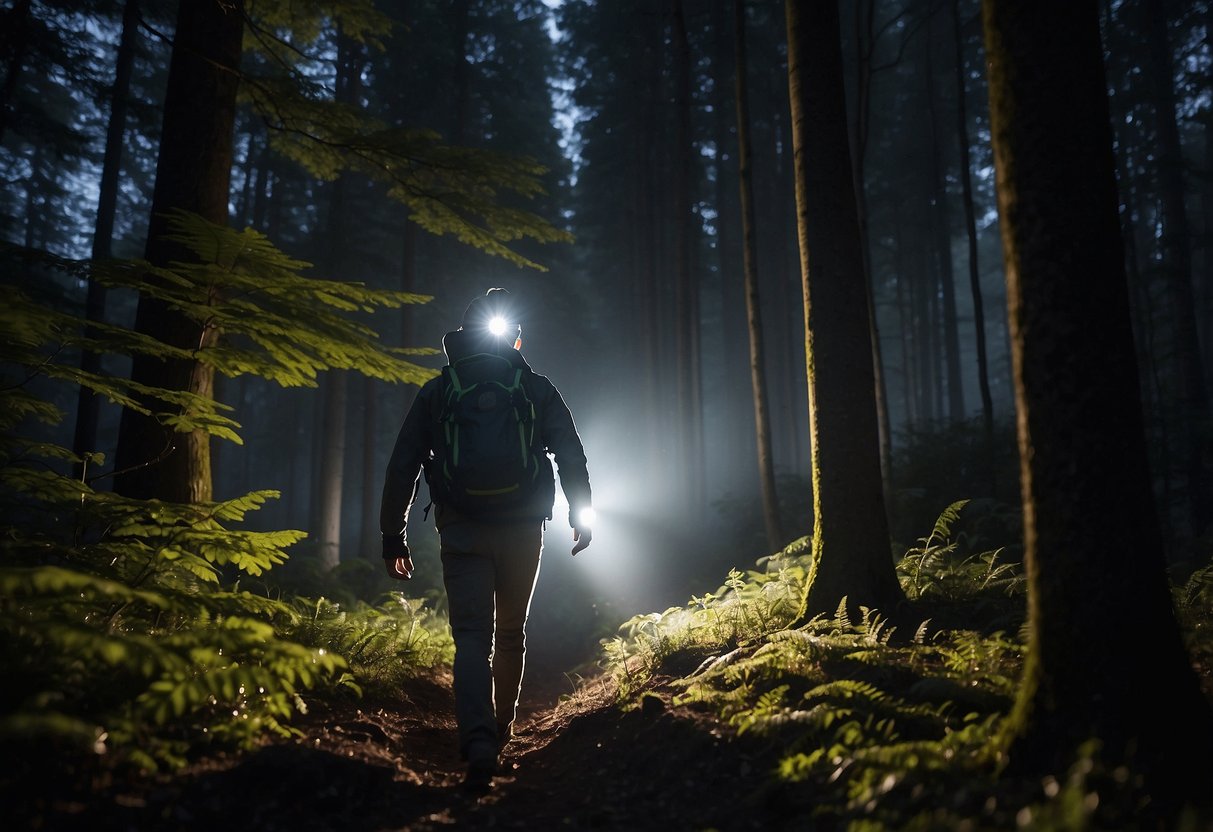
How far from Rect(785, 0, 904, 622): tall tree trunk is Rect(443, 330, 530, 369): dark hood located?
2.50 meters

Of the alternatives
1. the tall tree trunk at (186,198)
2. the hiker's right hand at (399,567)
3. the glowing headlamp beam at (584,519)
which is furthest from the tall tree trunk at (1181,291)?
the tall tree trunk at (186,198)

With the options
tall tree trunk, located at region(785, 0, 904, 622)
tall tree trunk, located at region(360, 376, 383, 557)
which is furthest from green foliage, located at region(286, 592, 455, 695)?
tall tree trunk, located at region(360, 376, 383, 557)

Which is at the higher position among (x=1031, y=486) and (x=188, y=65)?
(x=188, y=65)

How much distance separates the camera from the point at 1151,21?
51.3 feet

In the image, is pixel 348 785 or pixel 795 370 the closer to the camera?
pixel 348 785

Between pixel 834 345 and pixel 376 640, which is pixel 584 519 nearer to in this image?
pixel 834 345

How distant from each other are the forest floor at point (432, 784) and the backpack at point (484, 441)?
1.57 meters

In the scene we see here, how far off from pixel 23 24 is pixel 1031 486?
13680 mm

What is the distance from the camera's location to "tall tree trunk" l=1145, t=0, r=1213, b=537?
11.8 meters

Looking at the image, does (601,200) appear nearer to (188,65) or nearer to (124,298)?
(188,65)

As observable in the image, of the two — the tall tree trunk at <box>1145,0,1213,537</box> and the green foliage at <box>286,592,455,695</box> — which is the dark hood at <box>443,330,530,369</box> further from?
the tall tree trunk at <box>1145,0,1213,537</box>

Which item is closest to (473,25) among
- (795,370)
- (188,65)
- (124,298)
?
(188,65)

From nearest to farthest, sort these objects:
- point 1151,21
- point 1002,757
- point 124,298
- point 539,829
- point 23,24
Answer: point 1002,757 → point 539,829 → point 23,24 → point 1151,21 → point 124,298

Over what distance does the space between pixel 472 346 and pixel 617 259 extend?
24068 mm
